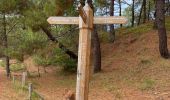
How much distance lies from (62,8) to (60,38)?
19.5ft

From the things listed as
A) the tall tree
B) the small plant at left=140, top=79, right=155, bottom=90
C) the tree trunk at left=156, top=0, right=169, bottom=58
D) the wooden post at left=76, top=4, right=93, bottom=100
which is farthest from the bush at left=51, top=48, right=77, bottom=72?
the wooden post at left=76, top=4, right=93, bottom=100

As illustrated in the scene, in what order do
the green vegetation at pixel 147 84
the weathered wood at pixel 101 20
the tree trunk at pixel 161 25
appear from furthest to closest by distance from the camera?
the tree trunk at pixel 161 25
the green vegetation at pixel 147 84
the weathered wood at pixel 101 20

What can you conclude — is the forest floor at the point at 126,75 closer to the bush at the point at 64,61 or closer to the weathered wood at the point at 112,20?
the bush at the point at 64,61

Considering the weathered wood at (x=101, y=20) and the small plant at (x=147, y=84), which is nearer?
the weathered wood at (x=101, y=20)

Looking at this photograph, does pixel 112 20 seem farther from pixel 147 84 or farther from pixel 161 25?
pixel 161 25

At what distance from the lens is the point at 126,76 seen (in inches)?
816

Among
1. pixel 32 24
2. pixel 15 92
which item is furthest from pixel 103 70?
pixel 15 92

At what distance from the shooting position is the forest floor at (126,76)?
17406mm

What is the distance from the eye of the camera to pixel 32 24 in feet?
69.4

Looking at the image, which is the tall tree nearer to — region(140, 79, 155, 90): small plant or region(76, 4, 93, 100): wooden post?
region(140, 79, 155, 90): small plant

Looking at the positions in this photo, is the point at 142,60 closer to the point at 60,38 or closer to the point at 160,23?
the point at 160,23

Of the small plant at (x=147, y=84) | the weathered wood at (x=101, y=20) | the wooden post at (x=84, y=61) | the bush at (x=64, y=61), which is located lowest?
the small plant at (x=147, y=84)

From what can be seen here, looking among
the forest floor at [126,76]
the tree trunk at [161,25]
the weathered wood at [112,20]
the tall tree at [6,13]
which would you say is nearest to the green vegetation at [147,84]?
the forest floor at [126,76]

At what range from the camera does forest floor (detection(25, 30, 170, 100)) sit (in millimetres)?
17406
